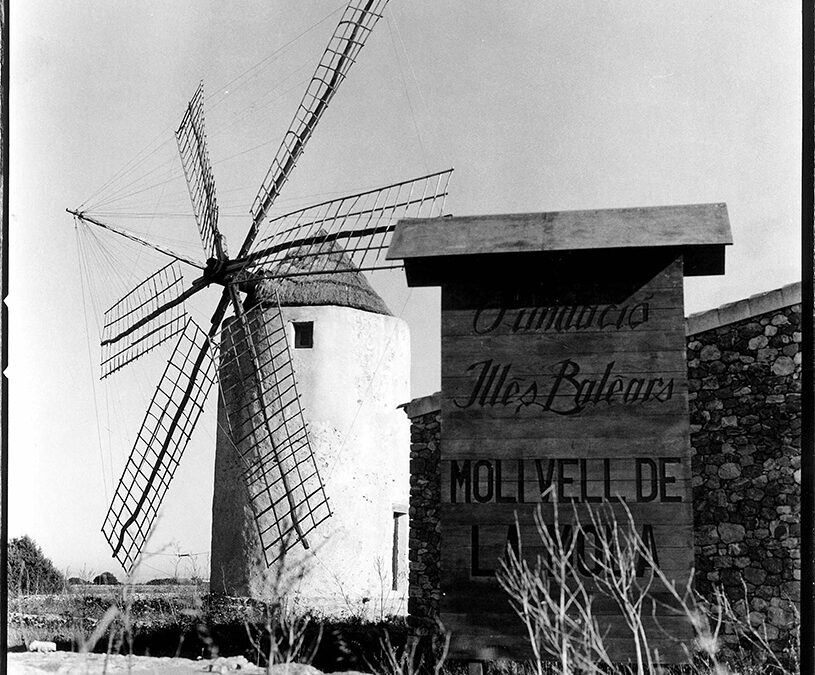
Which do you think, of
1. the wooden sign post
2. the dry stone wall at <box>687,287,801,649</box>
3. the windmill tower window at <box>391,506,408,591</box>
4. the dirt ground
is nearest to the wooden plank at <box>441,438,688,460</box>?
the wooden sign post

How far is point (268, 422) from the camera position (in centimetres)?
1302

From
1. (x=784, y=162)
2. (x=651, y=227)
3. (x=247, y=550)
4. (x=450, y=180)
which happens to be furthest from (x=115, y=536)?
(x=784, y=162)

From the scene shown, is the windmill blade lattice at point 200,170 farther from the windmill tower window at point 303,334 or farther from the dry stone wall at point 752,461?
the dry stone wall at point 752,461

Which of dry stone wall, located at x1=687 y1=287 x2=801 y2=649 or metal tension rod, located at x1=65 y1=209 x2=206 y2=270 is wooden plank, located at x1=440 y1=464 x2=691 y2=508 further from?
metal tension rod, located at x1=65 y1=209 x2=206 y2=270

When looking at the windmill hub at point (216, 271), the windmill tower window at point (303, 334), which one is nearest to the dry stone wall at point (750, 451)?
the windmill tower window at point (303, 334)

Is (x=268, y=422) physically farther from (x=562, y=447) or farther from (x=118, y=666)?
(x=562, y=447)

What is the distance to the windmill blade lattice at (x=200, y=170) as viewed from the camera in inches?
512

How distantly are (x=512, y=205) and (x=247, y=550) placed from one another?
5914mm

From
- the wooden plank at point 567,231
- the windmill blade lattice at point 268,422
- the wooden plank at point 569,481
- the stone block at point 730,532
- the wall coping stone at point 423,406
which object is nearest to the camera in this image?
the wooden plank at point 569,481

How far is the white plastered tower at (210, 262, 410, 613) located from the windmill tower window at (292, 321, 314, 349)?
A: 0.01 meters

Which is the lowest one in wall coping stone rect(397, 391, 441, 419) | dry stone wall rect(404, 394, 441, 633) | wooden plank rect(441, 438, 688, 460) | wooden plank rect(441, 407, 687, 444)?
dry stone wall rect(404, 394, 441, 633)

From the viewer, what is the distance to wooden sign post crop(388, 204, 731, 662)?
579cm

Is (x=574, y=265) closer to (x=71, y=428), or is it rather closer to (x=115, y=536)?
(x=71, y=428)

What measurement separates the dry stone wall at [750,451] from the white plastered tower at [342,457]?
5.49 metres
